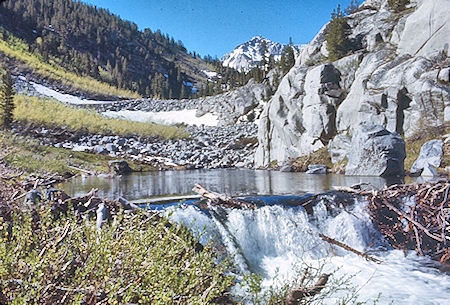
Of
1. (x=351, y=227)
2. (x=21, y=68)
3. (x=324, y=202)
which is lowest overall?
(x=351, y=227)

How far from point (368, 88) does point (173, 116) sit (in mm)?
36058

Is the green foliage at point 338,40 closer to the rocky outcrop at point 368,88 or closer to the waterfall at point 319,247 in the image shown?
the rocky outcrop at point 368,88

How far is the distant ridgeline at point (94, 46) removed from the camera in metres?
73.9

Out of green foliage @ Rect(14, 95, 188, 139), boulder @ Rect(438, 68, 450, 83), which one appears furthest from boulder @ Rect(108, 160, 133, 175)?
boulder @ Rect(438, 68, 450, 83)

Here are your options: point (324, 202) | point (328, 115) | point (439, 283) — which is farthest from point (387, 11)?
point (439, 283)

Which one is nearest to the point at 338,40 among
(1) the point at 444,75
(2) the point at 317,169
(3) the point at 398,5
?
(3) the point at 398,5

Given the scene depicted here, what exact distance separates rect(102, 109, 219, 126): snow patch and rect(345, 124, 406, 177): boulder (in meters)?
30.9

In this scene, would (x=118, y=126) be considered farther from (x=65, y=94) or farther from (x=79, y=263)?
(x=65, y=94)

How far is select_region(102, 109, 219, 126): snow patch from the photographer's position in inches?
1762

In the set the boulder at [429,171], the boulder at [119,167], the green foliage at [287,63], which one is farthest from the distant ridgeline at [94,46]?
the boulder at [429,171]

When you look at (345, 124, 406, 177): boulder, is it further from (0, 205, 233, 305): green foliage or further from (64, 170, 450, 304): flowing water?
(0, 205, 233, 305): green foliage

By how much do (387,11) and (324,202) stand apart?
24169 mm

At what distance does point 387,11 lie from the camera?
23.2m

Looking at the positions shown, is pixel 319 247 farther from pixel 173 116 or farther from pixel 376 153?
pixel 173 116
